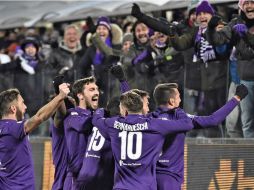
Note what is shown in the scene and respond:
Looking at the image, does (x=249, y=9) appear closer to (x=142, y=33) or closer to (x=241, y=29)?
(x=241, y=29)

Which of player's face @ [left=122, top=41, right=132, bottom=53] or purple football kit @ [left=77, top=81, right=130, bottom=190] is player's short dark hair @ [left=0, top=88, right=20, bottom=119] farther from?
player's face @ [left=122, top=41, right=132, bottom=53]

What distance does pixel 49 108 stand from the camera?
10023mm

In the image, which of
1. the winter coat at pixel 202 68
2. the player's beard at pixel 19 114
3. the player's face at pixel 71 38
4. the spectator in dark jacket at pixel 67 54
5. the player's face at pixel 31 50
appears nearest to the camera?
the player's beard at pixel 19 114

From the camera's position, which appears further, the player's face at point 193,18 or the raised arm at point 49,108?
the player's face at point 193,18

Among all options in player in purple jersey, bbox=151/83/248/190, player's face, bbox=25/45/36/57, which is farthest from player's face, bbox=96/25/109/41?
player in purple jersey, bbox=151/83/248/190

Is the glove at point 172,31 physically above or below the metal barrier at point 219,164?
above

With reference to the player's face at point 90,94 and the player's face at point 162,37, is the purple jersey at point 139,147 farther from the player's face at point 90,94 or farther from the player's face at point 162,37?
the player's face at point 162,37

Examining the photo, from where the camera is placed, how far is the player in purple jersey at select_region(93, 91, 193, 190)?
9727 mm

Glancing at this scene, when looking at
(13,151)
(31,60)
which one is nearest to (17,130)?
(13,151)

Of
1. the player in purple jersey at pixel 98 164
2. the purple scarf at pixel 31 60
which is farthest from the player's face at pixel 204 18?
the purple scarf at pixel 31 60

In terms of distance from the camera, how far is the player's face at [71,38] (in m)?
15.5

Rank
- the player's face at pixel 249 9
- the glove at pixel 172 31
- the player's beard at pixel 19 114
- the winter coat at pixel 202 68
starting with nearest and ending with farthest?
the player's beard at pixel 19 114 → the player's face at pixel 249 9 → the winter coat at pixel 202 68 → the glove at pixel 172 31

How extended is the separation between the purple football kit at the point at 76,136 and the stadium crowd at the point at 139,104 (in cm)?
1

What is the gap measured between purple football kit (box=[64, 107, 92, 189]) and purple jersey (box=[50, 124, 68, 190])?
308mm
